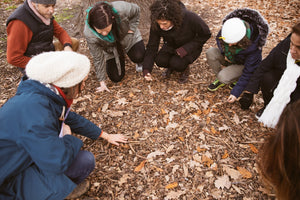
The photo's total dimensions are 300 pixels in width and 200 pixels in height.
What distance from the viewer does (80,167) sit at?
85.2 inches

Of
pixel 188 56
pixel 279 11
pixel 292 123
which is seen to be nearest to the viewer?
pixel 292 123

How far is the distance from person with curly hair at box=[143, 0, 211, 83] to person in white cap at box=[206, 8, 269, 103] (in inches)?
16.6

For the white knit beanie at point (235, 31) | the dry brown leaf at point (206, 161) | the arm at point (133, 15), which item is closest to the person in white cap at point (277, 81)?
the white knit beanie at point (235, 31)

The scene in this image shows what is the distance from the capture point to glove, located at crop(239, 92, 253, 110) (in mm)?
3086

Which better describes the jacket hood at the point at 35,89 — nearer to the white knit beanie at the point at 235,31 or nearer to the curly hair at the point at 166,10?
the curly hair at the point at 166,10

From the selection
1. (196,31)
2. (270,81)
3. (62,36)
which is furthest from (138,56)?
(270,81)

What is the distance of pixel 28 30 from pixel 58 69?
1.76m

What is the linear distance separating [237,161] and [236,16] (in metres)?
2.13

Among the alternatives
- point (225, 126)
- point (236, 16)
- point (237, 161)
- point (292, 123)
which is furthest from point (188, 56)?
point (292, 123)

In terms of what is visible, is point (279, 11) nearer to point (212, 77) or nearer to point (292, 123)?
point (212, 77)

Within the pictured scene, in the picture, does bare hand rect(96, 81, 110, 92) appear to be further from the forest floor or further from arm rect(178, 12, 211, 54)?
arm rect(178, 12, 211, 54)

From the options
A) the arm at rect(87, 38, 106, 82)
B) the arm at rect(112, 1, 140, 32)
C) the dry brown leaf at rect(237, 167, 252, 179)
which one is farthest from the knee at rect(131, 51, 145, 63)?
the dry brown leaf at rect(237, 167, 252, 179)

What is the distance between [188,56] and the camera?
142 inches

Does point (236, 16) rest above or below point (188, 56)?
above
